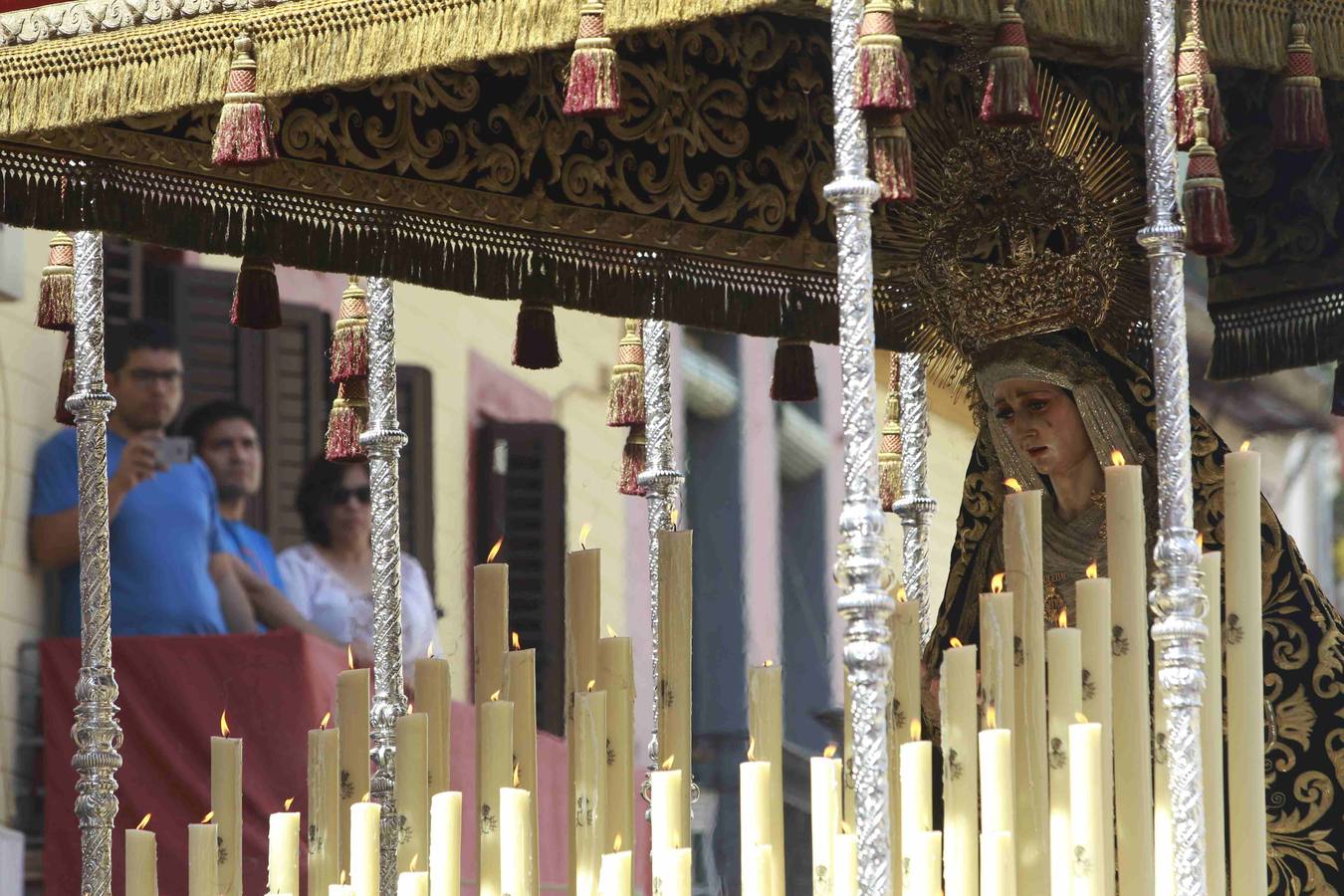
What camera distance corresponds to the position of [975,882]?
3994 mm

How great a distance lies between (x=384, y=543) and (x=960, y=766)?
1.81 metres

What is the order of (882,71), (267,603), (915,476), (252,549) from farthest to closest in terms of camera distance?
1. (252,549)
2. (267,603)
3. (915,476)
4. (882,71)

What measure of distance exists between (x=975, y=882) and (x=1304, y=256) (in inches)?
74.4

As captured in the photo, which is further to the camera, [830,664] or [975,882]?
[830,664]

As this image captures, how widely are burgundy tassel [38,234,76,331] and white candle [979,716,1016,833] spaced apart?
7.81 feet

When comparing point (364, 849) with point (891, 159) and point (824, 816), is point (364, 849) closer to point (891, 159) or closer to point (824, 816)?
point (824, 816)

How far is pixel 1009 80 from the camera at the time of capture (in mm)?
3975

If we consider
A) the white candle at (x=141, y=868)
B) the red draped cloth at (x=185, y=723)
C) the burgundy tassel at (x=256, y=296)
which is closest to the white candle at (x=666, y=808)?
the white candle at (x=141, y=868)

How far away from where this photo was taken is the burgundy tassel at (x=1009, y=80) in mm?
3973

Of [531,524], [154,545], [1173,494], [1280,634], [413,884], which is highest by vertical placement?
[531,524]

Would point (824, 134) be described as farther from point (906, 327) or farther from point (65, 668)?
point (65, 668)

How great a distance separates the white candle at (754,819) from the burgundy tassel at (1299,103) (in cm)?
132

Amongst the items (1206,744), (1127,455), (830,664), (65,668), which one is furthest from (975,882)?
(830,664)

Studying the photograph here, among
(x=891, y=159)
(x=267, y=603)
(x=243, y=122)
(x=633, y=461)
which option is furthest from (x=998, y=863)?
(x=267, y=603)
